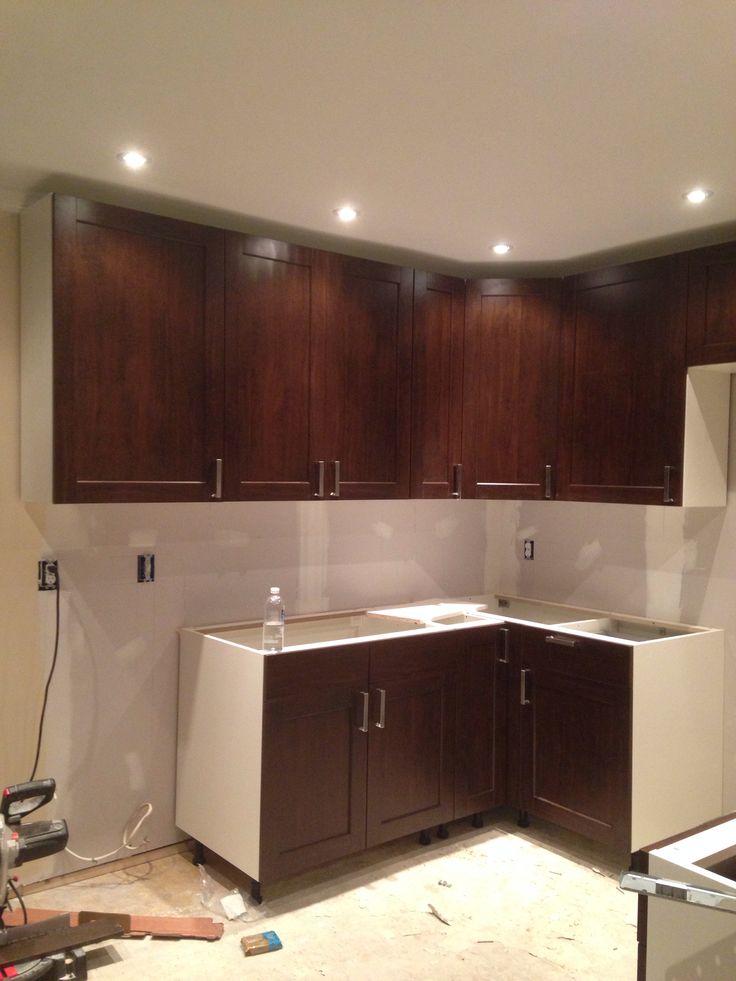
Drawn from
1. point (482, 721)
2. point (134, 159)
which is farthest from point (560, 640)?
point (134, 159)

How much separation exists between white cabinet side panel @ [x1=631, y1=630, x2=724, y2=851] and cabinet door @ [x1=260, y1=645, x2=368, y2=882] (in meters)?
1.06

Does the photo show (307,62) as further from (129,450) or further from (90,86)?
(129,450)

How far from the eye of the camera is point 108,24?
1.76 m

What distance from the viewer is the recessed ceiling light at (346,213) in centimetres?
292

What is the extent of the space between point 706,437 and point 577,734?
131 cm

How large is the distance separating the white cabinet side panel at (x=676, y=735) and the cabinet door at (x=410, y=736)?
0.75m

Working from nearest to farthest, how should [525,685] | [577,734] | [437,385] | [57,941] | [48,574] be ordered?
[57,941] < [48,574] < [577,734] < [525,685] < [437,385]

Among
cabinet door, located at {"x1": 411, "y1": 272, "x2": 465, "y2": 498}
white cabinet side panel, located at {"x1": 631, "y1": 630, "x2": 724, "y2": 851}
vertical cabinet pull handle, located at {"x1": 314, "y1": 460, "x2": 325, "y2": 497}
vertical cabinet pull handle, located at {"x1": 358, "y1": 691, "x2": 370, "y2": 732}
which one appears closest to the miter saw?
vertical cabinet pull handle, located at {"x1": 358, "y1": 691, "x2": 370, "y2": 732}

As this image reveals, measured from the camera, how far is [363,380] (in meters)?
3.37

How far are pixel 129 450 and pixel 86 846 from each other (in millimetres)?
1537

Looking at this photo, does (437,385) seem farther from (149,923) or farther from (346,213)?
(149,923)

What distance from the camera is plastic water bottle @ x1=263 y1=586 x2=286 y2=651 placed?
10.1ft

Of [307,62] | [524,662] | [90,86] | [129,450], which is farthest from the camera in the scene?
[524,662]

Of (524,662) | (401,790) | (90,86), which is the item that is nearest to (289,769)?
(401,790)
